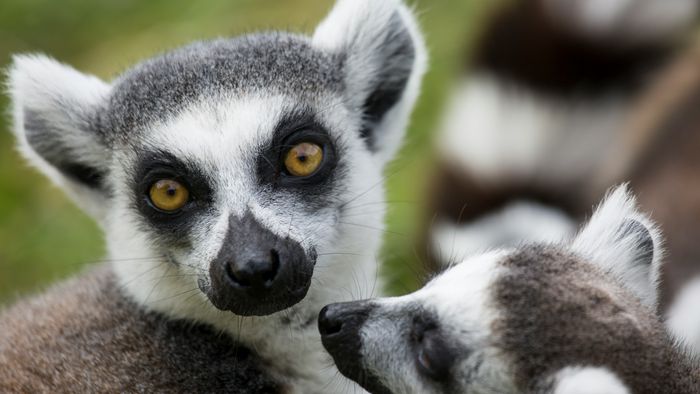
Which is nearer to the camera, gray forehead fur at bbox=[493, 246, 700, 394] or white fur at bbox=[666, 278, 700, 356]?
gray forehead fur at bbox=[493, 246, 700, 394]

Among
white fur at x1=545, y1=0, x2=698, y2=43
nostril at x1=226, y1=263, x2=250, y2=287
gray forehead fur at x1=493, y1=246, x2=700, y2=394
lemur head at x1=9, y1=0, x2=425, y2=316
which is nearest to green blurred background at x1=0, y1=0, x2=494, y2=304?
white fur at x1=545, y1=0, x2=698, y2=43

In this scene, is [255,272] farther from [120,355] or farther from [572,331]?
[572,331]

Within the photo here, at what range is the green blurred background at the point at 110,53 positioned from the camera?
16.1 feet

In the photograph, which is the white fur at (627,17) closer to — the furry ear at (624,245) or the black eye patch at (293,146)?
the furry ear at (624,245)

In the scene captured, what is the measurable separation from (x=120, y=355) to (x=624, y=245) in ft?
4.70

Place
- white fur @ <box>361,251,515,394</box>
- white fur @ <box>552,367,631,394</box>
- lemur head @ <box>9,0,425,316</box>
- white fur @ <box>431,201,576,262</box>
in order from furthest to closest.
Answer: white fur @ <box>431,201,576,262</box>, lemur head @ <box>9,0,425,316</box>, white fur @ <box>361,251,515,394</box>, white fur @ <box>552,367,631,394</box>

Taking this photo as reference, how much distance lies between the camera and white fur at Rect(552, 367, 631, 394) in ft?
6.93

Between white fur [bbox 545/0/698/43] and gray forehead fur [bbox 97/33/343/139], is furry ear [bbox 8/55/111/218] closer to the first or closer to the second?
gray forehead fur [bbox 97/33/343/139]

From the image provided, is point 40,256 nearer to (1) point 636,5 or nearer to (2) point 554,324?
(1) point 636,5

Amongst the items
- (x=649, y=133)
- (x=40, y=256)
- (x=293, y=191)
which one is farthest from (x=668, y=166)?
(x=40, y=256)

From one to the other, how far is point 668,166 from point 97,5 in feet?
12.6

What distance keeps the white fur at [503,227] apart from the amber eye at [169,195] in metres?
1.30

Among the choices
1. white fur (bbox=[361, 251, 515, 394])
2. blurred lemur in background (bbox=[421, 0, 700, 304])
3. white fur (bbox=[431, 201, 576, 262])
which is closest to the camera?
white fur (bbox=[361, 251, 515, 394])

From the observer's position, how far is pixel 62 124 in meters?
2.96
